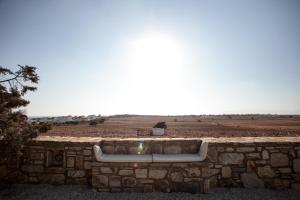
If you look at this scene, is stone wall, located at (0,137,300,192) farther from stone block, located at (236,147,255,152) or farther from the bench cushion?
the bench cushion

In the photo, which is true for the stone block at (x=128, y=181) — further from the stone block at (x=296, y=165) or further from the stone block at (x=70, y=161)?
the stone block at (x=296, y=165)

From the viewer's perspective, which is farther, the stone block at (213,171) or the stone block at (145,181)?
the stone block at (213,171)

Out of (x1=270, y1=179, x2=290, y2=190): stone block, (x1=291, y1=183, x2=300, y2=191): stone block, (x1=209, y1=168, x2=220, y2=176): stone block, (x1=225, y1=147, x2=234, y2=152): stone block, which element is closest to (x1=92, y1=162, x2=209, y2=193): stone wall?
(x1=209, y1=168, x2=220, y2=176): stone block

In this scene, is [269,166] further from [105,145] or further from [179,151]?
[105,145]

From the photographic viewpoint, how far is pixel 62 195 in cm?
438

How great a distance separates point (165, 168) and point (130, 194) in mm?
953

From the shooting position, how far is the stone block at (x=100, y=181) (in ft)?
15.0

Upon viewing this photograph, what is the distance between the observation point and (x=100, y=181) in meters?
4.57

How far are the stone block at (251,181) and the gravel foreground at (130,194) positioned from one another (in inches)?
5.5

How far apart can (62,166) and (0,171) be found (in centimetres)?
156

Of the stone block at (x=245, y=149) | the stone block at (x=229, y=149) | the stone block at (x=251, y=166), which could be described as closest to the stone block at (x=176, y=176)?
the stone block at (x=229, y=149)

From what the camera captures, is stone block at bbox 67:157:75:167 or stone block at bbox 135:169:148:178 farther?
stone block at bbox 67:157:75:167

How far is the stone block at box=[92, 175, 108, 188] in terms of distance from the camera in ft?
15.0

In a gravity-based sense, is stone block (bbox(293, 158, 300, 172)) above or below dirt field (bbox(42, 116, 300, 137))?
above
